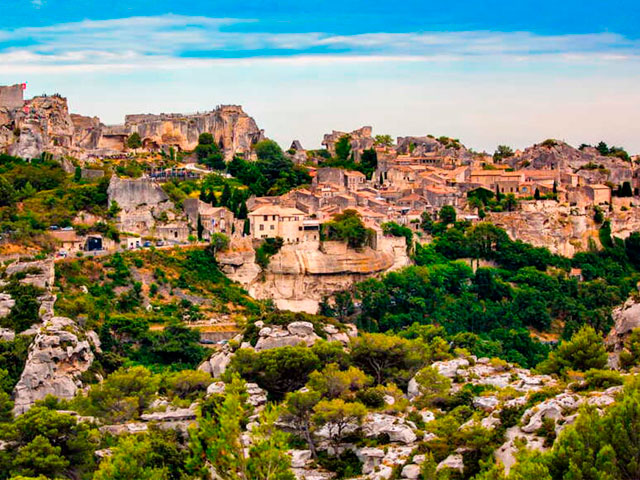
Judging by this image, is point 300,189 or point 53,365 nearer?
point 53,365

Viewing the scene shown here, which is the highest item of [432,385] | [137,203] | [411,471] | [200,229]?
[137,203]

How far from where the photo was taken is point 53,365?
36344 mm

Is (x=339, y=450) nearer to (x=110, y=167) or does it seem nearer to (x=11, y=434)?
(x=11, y=434)

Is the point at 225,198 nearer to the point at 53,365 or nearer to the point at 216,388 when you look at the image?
the point at 53,365

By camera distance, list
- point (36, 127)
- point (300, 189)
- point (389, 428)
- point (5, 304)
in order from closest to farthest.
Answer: point (389, 428) < point (5, 304) < point (36, 127) < point (300, 189)

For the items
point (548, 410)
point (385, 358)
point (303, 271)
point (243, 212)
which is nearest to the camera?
point (548, 410)

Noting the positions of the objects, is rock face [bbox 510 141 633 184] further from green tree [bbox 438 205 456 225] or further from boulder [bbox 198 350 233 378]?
boulder [bbox 198 350 233 378]

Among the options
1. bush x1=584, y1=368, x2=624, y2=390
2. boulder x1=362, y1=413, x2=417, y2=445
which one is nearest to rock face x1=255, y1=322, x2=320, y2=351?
boulder x1=362, y1=413, x2=417, y2=445

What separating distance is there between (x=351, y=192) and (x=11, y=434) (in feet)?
→ 116

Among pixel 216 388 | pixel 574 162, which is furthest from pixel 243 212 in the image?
pixel 574 162

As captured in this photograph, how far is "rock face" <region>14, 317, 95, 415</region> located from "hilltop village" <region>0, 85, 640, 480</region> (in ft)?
0.27

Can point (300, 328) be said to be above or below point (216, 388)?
above

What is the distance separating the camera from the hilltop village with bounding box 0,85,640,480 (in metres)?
26.6

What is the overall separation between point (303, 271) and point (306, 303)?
156 centimetres
